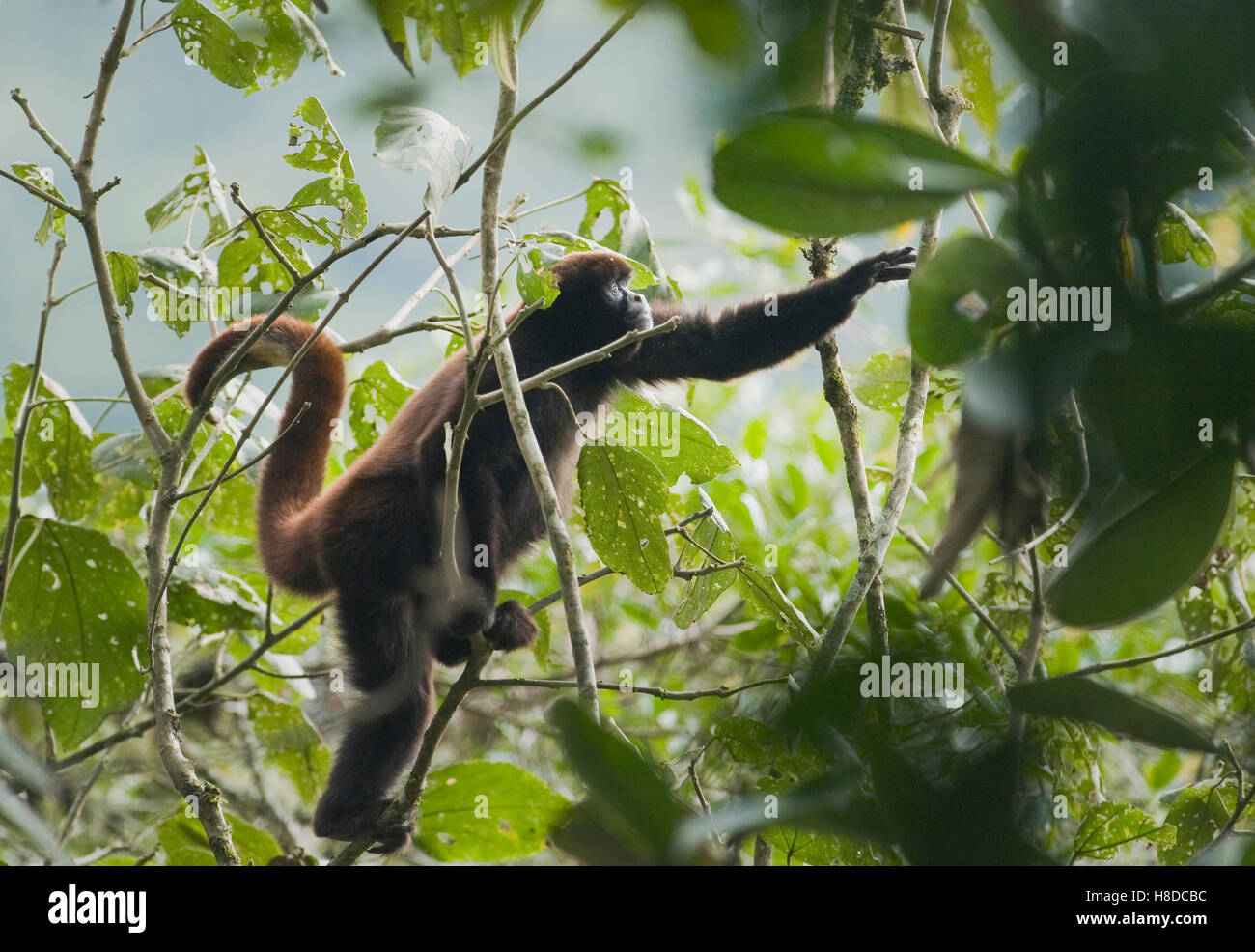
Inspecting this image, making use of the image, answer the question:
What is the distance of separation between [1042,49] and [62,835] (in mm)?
2420

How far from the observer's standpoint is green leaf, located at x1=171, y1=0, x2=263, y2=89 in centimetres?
250

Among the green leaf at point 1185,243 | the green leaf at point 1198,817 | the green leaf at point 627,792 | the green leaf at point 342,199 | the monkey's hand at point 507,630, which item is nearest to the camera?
the green leaf at point 627,792

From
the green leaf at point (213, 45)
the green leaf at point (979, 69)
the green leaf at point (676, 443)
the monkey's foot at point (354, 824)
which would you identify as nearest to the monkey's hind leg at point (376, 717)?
the monkey's foot at point (354, 824)

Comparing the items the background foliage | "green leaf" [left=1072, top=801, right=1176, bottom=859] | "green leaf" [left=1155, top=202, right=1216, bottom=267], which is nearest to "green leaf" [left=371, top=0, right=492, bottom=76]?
the background foliage

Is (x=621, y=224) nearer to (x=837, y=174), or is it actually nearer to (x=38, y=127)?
(x=38, y=127)

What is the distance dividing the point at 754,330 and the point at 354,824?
216 cm

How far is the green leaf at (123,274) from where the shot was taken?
2.74 metres

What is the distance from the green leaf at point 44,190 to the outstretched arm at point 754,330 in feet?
6.40

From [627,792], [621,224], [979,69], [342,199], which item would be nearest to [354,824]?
[342,199]

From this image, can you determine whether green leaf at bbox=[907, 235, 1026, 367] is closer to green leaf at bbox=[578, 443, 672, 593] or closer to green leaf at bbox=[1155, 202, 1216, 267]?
green leaf at bbox=[1155, 202, 1216, 267]

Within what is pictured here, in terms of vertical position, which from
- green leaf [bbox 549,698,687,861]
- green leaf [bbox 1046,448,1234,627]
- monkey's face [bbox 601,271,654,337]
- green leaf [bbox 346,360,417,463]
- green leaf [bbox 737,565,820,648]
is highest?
monkey's face [bbox 601,271,654,337]

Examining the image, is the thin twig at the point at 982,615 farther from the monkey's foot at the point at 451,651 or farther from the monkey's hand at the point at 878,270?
the monkey's foot at the point at 451,651

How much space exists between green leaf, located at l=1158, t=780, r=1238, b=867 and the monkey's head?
2.59m
